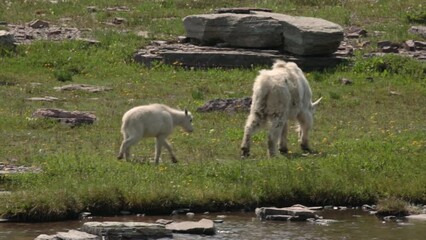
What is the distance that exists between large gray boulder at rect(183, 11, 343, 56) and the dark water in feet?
47.0

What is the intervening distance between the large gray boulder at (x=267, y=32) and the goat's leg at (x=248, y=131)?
1049 centimetres

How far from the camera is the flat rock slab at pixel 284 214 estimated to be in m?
18.8

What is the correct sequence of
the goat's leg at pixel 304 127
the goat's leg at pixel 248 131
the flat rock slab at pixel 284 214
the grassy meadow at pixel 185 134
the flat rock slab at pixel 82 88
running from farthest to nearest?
the flat rock slab at pixel 82 88, the goat's leg at pixel 304 127, the goat's leg at pixel 248 131, the grassy meadow at pixel 185 134, the flat rock slab at pixel 284 214

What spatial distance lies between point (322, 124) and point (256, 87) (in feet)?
14.2

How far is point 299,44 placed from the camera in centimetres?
3338

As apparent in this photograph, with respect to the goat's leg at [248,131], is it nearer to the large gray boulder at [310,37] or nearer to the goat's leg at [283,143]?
the goat's leg at [283,143]

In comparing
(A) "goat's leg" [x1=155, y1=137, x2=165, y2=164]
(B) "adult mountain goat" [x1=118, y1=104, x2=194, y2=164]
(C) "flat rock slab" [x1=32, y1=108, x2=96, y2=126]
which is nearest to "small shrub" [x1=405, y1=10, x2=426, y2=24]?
(C) "flat rock slab" [x1=32, y1=108, x2=96, y2=126]

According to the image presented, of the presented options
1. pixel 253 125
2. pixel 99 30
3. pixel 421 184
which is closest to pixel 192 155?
pixel 253 125

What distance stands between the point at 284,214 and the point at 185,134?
20.7 feet

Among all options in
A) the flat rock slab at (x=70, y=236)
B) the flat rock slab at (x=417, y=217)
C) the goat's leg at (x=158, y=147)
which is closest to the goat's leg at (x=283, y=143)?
the goat's leg at (x=158, y=147)

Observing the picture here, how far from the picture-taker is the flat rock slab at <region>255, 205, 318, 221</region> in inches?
742

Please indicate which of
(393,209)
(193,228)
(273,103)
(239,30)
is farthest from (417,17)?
(193,228)

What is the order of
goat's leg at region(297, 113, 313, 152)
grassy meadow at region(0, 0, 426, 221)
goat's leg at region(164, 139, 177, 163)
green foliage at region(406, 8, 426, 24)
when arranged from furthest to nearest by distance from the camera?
green foliage at region(406, 8, 426, 24) → goat's leg at region(297, 113, 313, 152) → goat's leg at region(164, 139, 177, 163) → grassy meadow at region(0, 0, 426, 221)

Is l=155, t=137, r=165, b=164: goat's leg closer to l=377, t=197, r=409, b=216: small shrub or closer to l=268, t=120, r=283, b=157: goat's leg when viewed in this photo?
l=268, t=120, r=283, b=157: goat's leg
